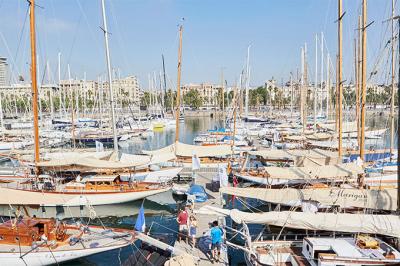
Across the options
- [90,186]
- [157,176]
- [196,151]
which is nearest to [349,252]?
[90,186]

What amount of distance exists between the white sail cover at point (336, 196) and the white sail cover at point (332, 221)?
2.30 meters

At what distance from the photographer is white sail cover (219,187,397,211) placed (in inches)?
661

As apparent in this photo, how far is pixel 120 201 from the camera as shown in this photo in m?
24.9

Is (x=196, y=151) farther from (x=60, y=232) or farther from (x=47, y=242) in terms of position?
(x=47, y=242)

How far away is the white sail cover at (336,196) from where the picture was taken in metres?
16.8

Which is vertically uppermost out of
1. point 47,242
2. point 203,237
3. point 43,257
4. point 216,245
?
point 216,245

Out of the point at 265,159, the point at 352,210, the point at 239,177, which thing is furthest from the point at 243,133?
the point at 352,210

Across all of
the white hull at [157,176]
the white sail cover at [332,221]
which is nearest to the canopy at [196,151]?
the white hull at [157,176]

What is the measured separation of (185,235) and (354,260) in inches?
280

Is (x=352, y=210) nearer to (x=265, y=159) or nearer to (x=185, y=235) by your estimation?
(x=185, y=235)

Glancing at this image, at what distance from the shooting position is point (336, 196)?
17.9m

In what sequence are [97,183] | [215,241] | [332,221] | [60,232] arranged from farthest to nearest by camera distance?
1. [97,183]
2. [60,232]
3. [215,241]
4. [332,221]

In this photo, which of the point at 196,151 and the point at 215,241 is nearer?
the point at 215,241

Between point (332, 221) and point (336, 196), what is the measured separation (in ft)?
12.2
